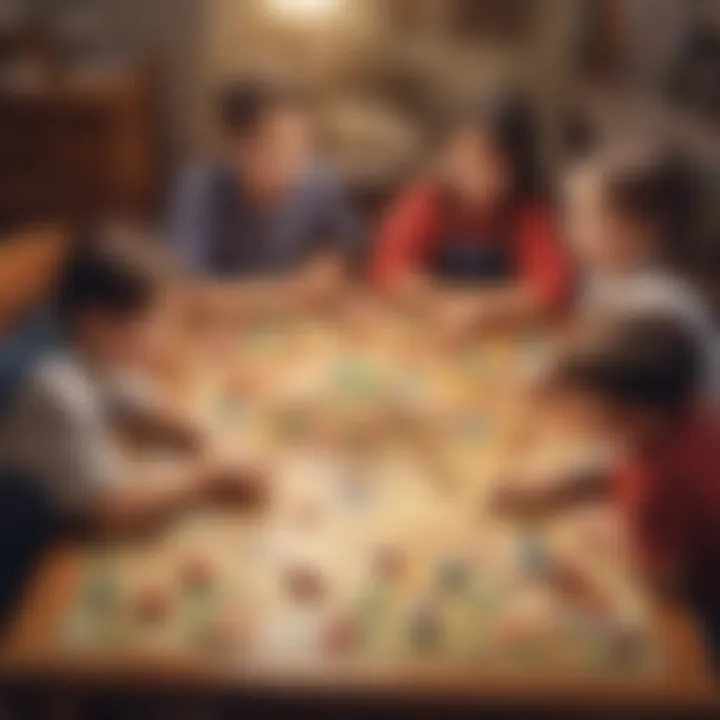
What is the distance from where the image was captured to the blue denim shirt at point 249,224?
3.74ft

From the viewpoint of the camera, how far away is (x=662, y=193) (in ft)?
3.60

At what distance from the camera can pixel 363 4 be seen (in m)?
1.11

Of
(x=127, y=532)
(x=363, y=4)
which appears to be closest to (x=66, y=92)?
(x=363, y=4)

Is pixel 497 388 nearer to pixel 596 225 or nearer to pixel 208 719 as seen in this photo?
pixel 596 225

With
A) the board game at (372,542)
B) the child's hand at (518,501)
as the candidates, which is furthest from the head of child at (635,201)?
the child's hand at (518,501)

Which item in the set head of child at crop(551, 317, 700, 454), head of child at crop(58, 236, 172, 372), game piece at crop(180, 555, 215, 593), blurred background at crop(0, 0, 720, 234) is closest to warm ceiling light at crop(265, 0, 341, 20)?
blurred background at crop(0, 0, 720, 234)

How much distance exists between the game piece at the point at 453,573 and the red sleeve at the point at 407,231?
267 millimetres

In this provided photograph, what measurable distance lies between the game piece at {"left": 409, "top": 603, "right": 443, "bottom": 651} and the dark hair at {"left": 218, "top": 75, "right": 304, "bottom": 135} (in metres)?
0.45

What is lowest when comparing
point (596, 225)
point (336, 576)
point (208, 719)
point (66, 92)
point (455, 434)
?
point (208, 719)

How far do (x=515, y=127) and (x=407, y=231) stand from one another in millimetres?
131

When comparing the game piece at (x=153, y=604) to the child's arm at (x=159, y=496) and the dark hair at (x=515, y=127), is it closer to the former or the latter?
the child's arm at (x=159, y=496)

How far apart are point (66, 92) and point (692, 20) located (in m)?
0.56

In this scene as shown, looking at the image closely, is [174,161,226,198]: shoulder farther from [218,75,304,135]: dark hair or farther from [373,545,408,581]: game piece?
[373,545,408,581]: game piece

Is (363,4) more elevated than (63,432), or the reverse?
(363,4)
